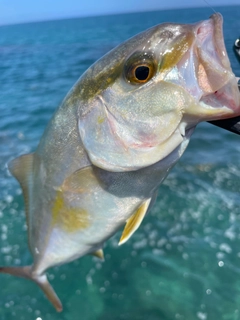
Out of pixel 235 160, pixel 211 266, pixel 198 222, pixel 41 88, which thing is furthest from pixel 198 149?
pixel 41 88

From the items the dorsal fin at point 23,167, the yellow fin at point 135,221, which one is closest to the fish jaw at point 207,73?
the yellow fin at point 135,221

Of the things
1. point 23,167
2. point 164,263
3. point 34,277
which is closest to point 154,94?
point 23,167

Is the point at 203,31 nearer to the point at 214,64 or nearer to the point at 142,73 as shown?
the point at 214,64

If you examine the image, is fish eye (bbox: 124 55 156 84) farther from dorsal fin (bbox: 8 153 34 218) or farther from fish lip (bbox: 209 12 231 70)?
dorsal fin (bbox: 8 153 34 218)

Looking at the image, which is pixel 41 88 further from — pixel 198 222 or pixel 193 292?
pixel 193 292

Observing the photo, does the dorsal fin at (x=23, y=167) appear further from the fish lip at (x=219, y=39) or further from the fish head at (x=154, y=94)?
the fish lip at (x=219, y=39)

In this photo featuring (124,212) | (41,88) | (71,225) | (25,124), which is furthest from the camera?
(41,88)

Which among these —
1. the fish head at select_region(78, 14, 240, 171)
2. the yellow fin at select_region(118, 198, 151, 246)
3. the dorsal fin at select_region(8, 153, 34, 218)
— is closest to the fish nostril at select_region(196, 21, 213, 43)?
the fish head at select_region(78, 14, 240, 171)
